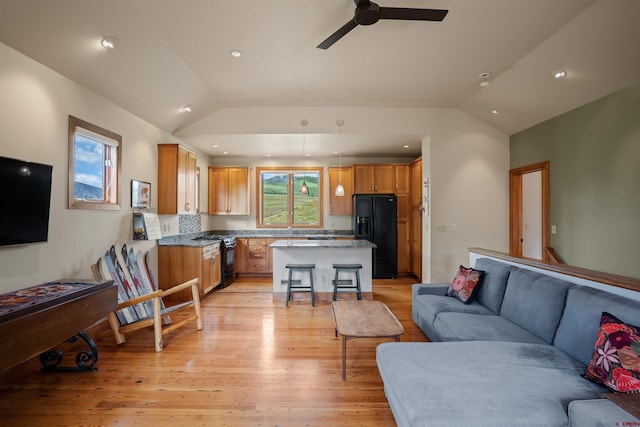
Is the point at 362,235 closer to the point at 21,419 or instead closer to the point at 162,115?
the point at 162,115

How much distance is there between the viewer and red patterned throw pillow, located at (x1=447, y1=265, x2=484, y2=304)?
288cm

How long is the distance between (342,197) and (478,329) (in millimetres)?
4221

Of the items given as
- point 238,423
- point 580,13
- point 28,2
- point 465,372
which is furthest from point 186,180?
point 580,13

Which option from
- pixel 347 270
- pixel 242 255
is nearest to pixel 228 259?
pixel 242 255

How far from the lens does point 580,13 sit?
2.43 metres

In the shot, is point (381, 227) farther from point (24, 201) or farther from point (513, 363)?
point (24, 201)

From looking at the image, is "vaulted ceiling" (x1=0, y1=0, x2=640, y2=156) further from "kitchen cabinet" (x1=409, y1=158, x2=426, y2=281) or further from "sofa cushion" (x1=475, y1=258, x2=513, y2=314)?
"sofa cushion" (x1=475, y1=258, x2=513, y2=314)

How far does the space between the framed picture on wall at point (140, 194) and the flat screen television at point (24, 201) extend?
1205 millimetres

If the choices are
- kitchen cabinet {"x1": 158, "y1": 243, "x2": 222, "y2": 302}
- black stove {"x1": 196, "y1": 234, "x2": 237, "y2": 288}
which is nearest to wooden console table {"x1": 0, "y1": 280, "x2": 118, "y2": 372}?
kitchen cabinet {"x1": 158, "y1": 243, "x2": 222, "y2": 302}

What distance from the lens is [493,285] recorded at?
9.10 feet

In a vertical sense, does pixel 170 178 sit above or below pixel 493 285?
above

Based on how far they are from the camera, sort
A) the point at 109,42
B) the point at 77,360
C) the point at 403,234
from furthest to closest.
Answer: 1. the point at 403,234
2. the point at 109,42
3. the point at 77,360

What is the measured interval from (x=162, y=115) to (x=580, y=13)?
4761mm

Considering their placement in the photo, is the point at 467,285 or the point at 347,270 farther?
the point at 347,270
